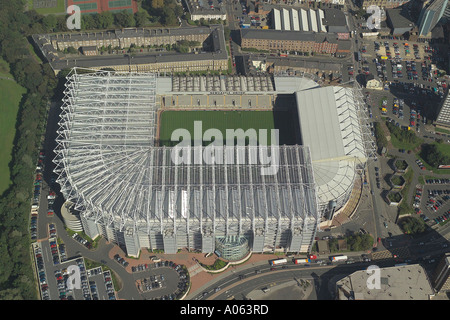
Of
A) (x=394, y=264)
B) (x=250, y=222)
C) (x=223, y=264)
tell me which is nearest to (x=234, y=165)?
(x=250, y=222)

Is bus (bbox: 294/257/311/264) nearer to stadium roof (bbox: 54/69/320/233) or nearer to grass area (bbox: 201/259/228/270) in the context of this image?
stadium roof (bbox: 54/69/320/233)

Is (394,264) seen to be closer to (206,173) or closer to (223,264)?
(223,264)

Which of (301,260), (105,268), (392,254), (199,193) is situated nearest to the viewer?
(199,193)

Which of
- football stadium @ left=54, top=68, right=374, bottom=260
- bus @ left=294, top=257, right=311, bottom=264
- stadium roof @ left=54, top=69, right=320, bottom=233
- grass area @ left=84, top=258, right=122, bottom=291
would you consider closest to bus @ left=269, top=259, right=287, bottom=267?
bus @ left=294, top=257, right=311, bottom=264

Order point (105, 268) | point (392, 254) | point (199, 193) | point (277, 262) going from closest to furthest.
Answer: point (199, 193), point (105, 268), point (277, 262), point (392, 254)

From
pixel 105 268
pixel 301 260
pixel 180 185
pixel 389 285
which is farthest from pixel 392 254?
pixel 105 268

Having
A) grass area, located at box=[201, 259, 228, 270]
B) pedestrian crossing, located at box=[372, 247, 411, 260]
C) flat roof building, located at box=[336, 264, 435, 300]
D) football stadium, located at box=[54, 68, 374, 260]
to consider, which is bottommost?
flat roof building, located at box=[336, 264, 435, 300]

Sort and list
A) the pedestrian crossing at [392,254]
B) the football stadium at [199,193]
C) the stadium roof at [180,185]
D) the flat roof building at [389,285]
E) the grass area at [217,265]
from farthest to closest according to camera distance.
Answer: the pedestrian crossing at [392,254] < the grass area at [217,265] < the football stadium at [199,193] < the stadium roof at [180,185] < the flat roof building at [389,285]

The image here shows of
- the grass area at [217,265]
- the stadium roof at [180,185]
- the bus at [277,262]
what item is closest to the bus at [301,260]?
the bus at [277,262]

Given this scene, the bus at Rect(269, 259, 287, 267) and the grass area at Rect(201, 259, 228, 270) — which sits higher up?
the grass area at Rect(201, 259, 228, 270)

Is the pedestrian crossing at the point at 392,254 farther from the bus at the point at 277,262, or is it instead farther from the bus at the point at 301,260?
the bus at the point at 277,262

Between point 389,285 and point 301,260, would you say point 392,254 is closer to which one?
point 389,285
